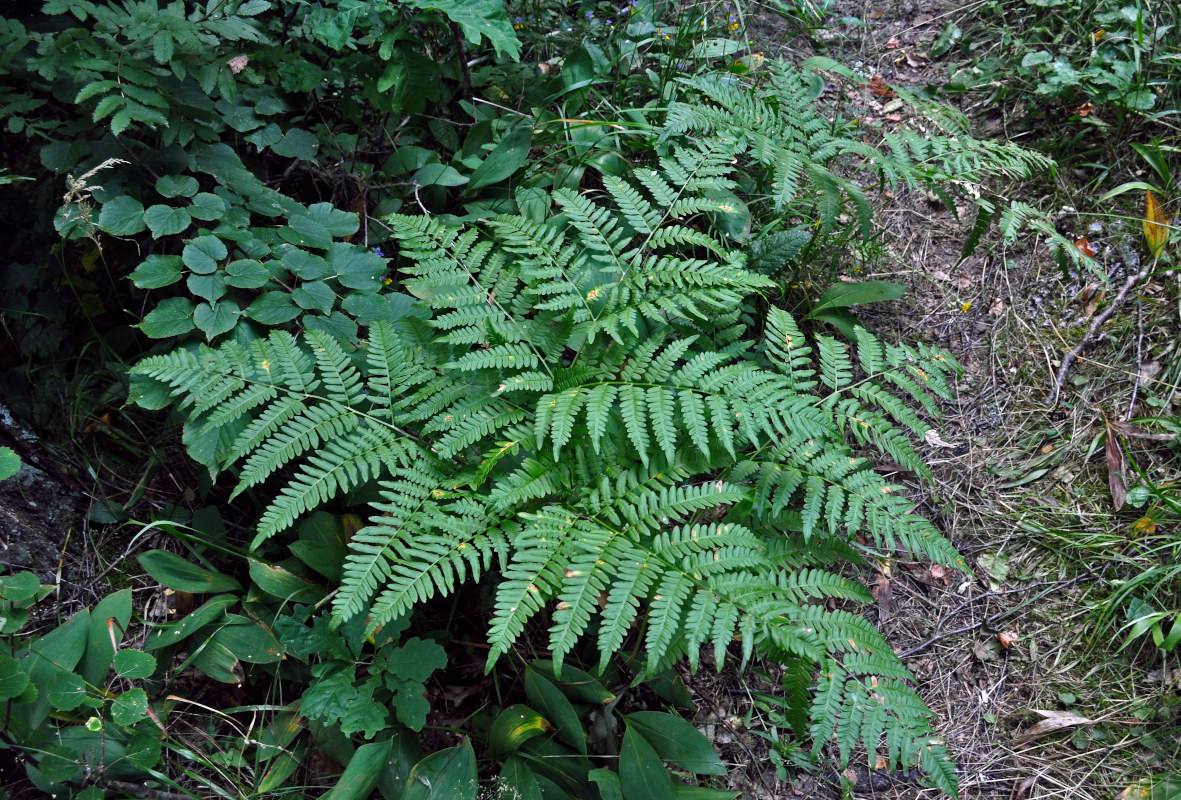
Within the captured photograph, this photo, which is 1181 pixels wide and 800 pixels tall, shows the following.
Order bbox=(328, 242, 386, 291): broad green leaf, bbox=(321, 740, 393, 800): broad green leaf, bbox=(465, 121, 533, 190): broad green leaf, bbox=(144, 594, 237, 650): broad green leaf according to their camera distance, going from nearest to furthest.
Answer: bbox=(321, 740, 393, 800): broad green leaf < bbox=(144, 594, 237, 650): broad green leaf < bbox=(328, 242, 386, 291): broad green leaf < bbox=(465, 121, 533, 190): broad green leaf

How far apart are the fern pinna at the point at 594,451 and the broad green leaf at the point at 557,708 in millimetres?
231

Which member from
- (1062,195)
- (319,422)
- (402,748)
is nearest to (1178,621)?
(1062,195)

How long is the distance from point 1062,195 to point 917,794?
2.58 m

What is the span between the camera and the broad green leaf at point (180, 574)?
2201 millimetres

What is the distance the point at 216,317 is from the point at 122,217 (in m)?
0.43

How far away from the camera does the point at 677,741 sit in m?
2.15

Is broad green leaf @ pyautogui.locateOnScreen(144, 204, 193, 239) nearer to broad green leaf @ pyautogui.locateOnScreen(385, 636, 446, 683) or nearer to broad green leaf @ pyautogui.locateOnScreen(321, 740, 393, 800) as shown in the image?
broad green leaf @ pyautogui.locateOnScreen(385, 636, 446, 683)

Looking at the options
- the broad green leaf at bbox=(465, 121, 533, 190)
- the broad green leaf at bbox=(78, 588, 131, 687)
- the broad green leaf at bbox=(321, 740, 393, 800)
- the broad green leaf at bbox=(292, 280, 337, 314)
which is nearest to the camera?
the broad green leaf at bbox=(321, 740, 393, 800)

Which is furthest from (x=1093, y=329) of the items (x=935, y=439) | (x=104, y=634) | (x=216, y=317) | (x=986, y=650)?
(x=104, y=634)

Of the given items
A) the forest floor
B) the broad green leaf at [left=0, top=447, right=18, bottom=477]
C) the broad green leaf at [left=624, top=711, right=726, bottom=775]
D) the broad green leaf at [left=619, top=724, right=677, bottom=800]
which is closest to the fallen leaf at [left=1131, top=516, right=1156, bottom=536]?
the forest floor

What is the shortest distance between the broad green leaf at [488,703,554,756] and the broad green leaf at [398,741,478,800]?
8 centimetres

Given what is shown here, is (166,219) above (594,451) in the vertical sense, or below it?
above

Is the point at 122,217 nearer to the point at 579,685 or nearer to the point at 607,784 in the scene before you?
the point at 579,685

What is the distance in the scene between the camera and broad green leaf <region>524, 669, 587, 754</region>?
84.6 inches
